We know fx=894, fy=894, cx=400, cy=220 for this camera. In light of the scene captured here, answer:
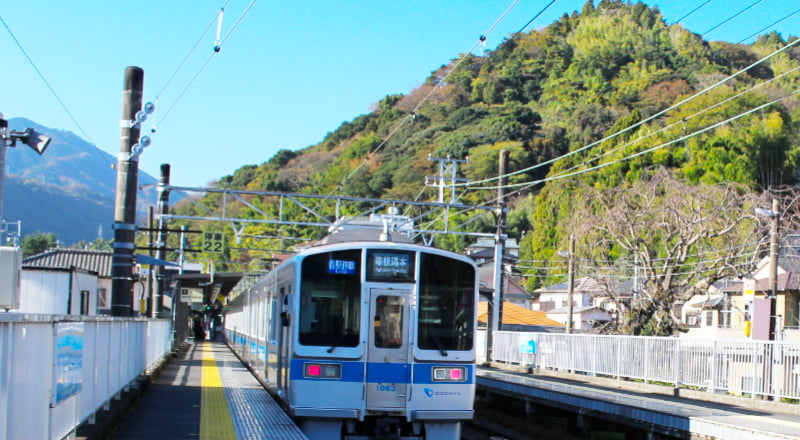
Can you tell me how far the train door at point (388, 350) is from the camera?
11.0 meters

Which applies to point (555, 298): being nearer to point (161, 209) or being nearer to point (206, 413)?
point (161, 209)

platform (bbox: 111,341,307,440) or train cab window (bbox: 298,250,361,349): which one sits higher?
train cab window (bbox: 298,250,361,349)

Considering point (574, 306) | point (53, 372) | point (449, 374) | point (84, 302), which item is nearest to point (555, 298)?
point (574, 306)

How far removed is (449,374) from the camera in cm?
1122

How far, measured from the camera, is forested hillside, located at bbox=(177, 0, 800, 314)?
53594 mm

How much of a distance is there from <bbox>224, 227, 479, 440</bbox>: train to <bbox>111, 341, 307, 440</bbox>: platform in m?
0.66

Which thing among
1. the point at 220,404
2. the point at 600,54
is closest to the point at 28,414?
the point at 220,404

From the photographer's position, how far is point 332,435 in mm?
11102

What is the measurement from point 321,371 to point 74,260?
3409cm

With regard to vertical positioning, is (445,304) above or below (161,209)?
below

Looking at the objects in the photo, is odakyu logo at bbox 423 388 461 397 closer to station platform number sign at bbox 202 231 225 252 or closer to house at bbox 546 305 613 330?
station platform number sign at bbox 202 231 225 252

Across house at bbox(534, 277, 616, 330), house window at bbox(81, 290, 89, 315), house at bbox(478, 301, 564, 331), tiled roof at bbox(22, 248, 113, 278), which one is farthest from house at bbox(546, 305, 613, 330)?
house window at bbox(81, 290, 89, 315)

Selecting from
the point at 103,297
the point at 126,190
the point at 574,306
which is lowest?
the point at 574,306

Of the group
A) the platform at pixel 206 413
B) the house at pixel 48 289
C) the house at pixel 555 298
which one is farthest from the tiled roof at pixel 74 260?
the house at pixel 555 298
